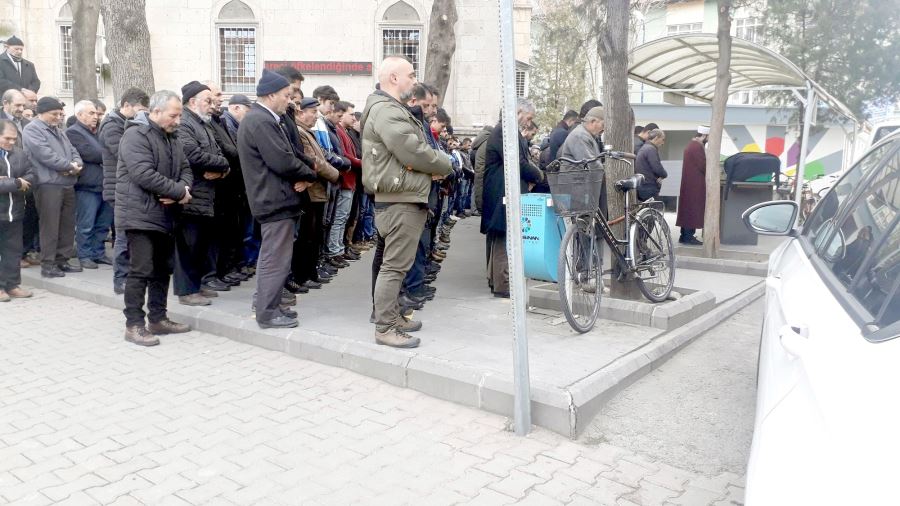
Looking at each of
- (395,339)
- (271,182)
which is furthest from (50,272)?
(395,339)

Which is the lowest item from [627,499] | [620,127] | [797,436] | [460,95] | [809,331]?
[627,499]

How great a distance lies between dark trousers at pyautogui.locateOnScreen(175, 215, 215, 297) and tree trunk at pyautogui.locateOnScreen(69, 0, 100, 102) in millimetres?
8462

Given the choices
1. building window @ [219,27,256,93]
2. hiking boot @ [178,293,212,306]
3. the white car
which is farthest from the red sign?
the white car

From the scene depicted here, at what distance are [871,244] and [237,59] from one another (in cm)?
2270

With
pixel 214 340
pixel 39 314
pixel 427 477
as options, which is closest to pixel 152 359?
pixel 214 340

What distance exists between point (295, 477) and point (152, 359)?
253cm

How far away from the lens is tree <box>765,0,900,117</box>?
22.6 m

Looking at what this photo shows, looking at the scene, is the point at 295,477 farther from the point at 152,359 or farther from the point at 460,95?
the point at 460,95

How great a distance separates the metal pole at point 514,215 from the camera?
4.13 metres

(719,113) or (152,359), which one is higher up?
(719,113)

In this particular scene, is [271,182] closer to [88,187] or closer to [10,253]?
[10,253]

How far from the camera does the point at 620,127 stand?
7.32 meters

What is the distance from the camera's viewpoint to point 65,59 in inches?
934

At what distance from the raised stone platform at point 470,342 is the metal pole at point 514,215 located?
0.67ft
